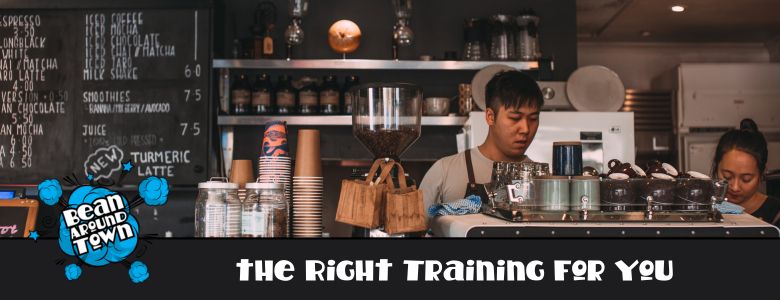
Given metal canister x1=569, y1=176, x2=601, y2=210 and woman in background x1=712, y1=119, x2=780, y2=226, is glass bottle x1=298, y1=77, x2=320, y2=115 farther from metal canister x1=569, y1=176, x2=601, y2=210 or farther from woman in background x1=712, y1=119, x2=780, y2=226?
metal canister x1=569, y1=176, x2=601, y2=210

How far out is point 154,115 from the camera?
444 cm

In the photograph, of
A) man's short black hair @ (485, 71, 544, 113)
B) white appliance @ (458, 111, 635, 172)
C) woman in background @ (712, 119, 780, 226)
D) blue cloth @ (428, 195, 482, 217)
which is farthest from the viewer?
white appliance @ (458, 111, 635, 172)

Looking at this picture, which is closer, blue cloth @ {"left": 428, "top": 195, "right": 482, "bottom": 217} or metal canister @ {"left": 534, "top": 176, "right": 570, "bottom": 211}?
metal canister @ {"left": 534, "top": 176, "right": 570, "bottom": 211}

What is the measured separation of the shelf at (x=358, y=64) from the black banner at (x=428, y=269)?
3144 mm

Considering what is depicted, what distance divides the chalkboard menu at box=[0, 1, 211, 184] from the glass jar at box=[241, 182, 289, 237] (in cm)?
286

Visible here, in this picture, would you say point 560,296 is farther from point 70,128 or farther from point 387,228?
point 70,128

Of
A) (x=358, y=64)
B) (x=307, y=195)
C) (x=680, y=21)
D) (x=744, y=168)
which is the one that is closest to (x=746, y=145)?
(x=744, y=168)

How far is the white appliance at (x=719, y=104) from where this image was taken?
6.21 meters

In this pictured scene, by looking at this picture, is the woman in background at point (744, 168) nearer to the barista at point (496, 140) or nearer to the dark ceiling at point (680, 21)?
the barista at point (496, 140)

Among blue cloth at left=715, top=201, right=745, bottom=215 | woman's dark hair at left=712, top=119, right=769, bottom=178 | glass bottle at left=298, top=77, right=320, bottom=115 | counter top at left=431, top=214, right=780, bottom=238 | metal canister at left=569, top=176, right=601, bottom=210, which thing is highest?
glass bottle at left=298, top=77, right=320, bottom=115

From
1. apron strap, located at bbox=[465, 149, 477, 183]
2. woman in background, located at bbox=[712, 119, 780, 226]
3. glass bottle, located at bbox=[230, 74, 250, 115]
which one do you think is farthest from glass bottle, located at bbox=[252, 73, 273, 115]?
woman in background, located at bbox=[712, 119, 780, 226]

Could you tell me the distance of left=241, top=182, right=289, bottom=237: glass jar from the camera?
1590mm

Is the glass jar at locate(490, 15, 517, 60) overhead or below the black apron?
overhead

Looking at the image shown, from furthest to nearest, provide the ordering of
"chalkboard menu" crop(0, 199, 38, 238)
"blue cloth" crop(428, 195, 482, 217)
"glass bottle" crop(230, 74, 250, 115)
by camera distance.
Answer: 1. "glass bottle" crop(230, 74, 250, 115)
2. "chalkboard menu" crop(0, 199, 38, 238)
3. "blue cloth" crop(428, 195, 482, 217)
